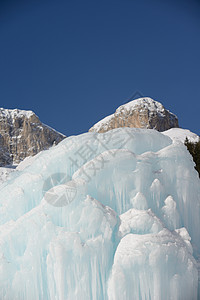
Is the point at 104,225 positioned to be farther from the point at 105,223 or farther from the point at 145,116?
the point at 145,116

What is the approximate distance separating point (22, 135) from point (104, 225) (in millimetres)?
106071

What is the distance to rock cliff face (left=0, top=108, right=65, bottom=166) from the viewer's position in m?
105

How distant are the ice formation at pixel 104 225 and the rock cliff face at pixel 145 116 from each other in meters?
66.1

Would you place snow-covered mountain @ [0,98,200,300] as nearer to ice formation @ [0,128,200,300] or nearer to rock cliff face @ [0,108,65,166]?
ice formation @ [0,128,200,300]

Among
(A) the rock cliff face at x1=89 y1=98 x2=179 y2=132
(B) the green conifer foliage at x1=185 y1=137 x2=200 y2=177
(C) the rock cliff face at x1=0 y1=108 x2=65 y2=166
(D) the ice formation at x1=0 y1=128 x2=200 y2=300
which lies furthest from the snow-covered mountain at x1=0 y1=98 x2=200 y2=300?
(C) the rock cliff face at x1=0 y1=108 x2=65 y2=166

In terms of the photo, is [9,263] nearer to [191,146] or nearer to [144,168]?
[144,168]

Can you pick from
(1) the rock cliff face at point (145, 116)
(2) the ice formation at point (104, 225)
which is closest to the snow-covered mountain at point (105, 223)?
(2) the ice formation at point (104, 225)

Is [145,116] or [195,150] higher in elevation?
[145,116]

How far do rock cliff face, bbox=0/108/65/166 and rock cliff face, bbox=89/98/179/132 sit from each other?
32.9 metres

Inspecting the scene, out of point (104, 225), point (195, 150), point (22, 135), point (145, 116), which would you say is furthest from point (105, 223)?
point (22, 135)

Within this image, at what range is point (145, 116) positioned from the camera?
7588 cm

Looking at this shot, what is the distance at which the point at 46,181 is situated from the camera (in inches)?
279

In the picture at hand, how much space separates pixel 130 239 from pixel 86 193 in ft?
4.57

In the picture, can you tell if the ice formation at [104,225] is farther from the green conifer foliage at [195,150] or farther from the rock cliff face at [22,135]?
the rock cliff face at [22,135]
